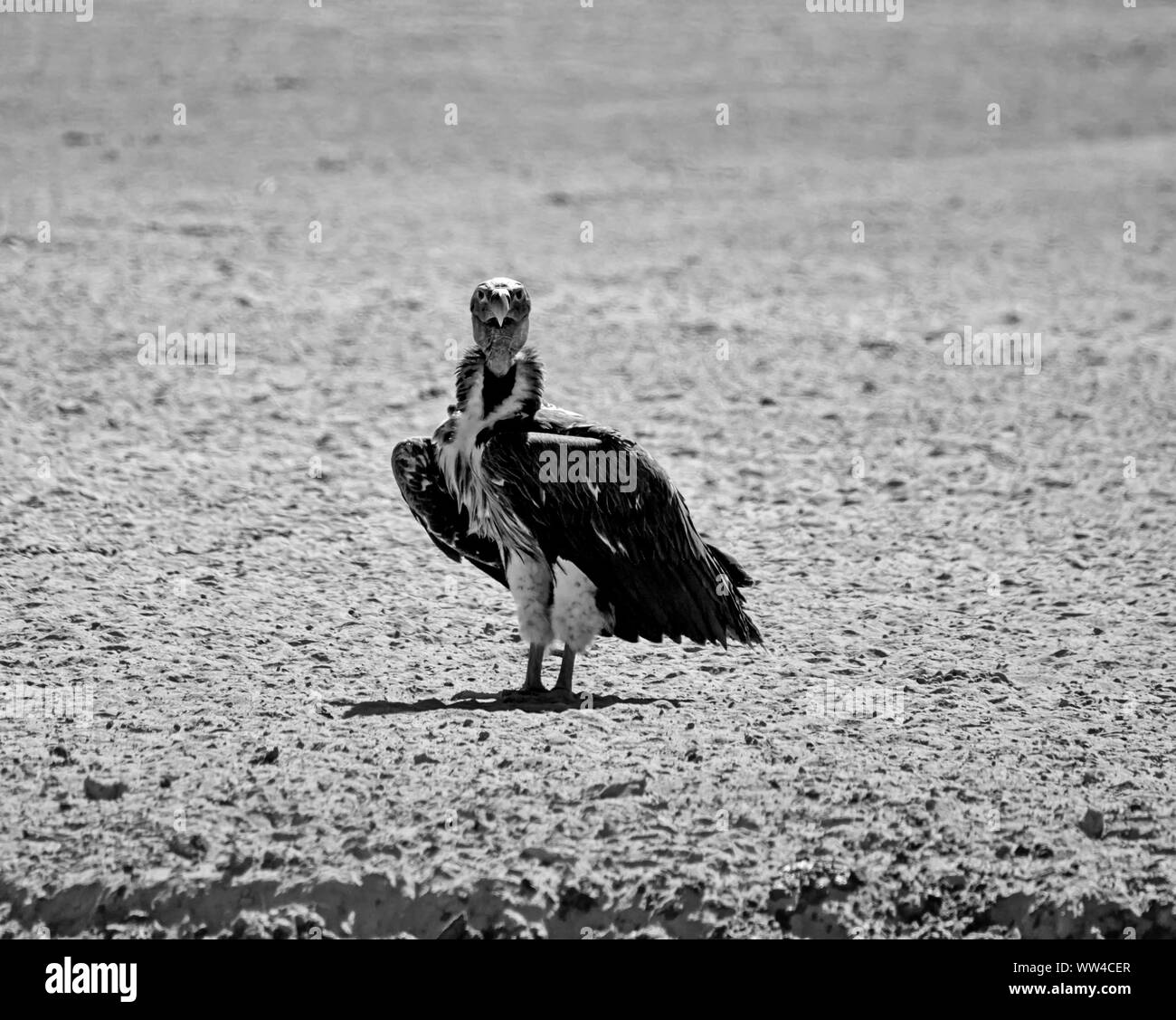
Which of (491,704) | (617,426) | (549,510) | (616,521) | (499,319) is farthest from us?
(617,426)

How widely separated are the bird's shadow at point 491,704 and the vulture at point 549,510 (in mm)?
73

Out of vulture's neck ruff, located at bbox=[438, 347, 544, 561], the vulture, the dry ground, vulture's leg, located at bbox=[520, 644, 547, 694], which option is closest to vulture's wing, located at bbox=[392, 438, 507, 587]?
the vulture

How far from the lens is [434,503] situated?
7801mm

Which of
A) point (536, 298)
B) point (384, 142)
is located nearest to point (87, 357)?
point (536, 298)

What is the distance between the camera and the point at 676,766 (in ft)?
23.0

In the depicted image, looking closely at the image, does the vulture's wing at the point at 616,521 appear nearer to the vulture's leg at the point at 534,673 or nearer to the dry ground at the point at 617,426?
the vulture's leg at the point at 534,673

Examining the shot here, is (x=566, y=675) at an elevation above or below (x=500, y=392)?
below

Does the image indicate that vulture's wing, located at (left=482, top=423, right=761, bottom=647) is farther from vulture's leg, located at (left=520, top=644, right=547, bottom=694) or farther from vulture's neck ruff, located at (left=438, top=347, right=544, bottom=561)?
vulture's leg, located at (left=520, top=644, right=547, bottom=694)

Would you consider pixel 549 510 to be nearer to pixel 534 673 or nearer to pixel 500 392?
pixel 500 392

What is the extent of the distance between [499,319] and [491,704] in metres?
1.76

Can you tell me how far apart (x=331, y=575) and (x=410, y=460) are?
225cm

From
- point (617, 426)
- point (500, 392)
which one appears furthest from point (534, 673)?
point (617, 426)

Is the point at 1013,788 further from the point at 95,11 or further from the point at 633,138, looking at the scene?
the point at 95,11

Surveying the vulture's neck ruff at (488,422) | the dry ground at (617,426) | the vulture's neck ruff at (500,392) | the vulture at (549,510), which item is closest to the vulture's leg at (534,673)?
the vulture at (549,510)
